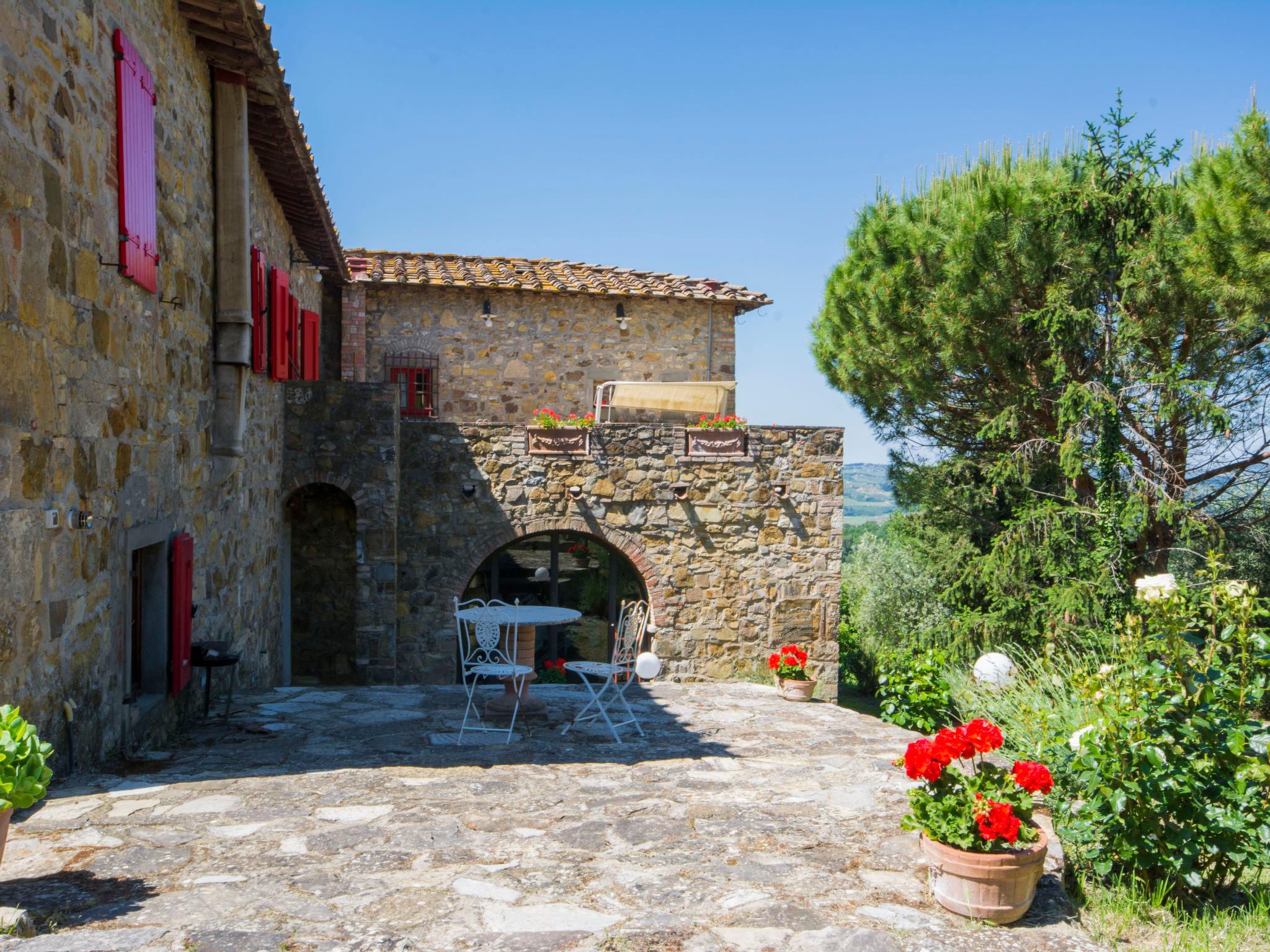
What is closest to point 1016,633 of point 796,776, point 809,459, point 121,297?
point 809,459

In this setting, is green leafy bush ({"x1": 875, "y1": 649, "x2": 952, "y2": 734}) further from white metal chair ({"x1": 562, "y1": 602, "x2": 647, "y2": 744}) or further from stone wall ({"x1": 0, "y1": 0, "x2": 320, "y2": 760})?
stone wall ({"x1": 0, "y1": 0, "x2": 320, "y2": 760})

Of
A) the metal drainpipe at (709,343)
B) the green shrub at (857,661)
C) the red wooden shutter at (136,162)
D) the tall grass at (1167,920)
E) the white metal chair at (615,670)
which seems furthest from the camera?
the green shrub at (857,661)

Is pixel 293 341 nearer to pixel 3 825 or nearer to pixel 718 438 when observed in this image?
pixel 718 438

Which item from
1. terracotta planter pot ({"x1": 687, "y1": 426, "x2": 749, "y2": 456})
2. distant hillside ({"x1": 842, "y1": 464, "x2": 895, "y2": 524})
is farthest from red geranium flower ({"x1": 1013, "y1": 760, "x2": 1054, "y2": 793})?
distant hillside ({"x1": 842, "y1": 464, "x2": 895, "y2": 524})

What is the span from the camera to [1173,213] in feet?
39.8

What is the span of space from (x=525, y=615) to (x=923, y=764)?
3.88 m

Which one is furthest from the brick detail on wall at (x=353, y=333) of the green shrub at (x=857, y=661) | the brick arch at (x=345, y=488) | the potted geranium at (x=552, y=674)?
the green shrub at (x=857, y=661)

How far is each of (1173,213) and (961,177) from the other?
2.92 metres

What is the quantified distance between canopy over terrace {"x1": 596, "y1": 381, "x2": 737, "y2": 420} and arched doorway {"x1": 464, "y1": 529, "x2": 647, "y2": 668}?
220cm

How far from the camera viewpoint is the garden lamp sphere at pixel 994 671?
25.4 ft

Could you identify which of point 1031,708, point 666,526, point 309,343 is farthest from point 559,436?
point 1031,708

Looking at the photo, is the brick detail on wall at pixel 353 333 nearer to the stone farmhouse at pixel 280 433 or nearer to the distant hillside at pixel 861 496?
the stone farmhouse at pixel 280 433

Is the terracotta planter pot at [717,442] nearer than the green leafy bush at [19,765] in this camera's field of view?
No

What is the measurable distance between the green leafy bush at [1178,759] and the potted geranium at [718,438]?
23.8ft
